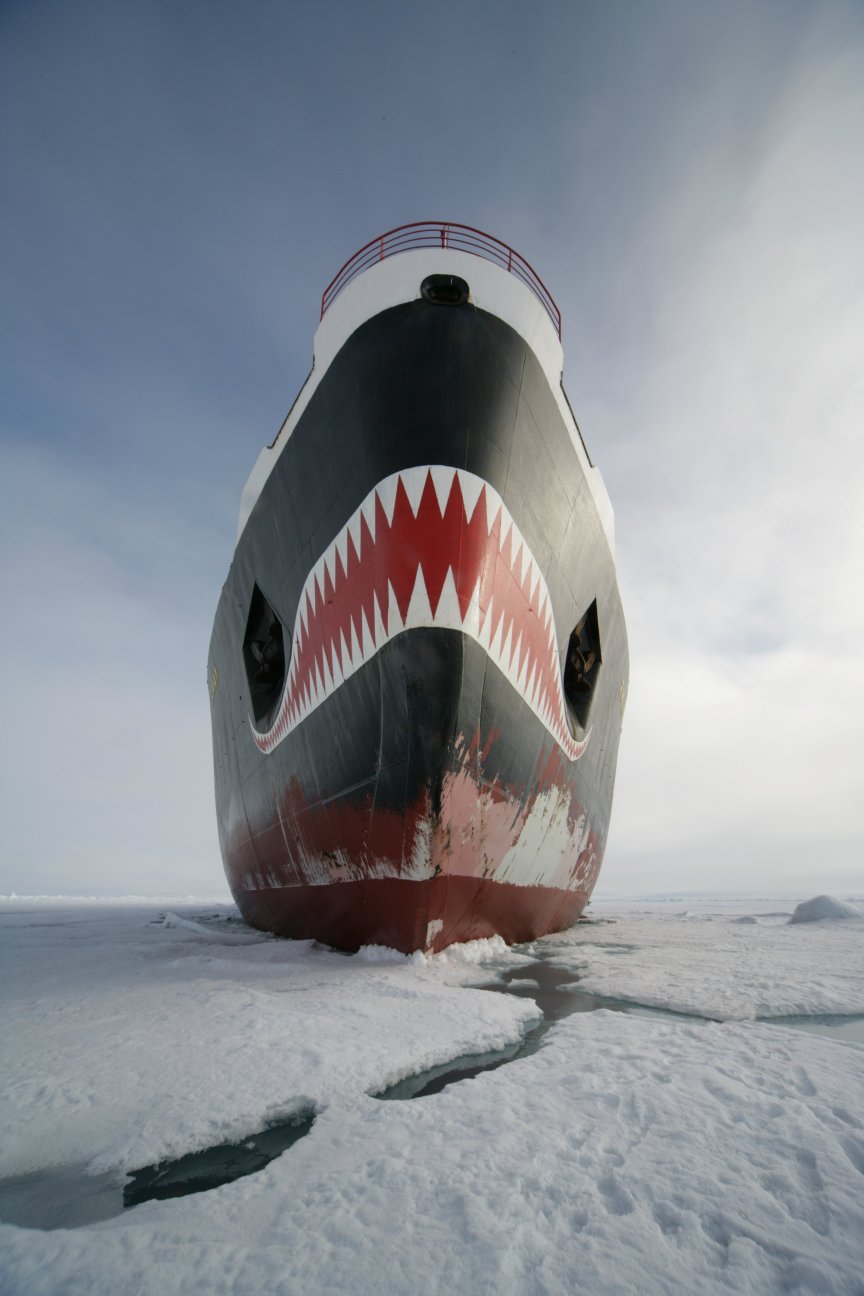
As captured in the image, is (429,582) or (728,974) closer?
(728,974)

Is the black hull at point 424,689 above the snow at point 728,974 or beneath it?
above

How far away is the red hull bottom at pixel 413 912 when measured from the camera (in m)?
3.57

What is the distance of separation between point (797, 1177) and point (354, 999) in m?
1.84

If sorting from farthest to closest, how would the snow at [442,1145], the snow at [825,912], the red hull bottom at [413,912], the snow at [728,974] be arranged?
the snow at [825,912]
the red hull bottom at [413,912]
the snow at [728,974]
the snow at [442,1145]

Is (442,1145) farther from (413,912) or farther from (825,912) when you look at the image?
(825,912)

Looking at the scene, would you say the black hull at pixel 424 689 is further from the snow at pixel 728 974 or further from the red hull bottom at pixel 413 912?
the snow at pixel 728 974

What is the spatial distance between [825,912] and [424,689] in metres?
9.90

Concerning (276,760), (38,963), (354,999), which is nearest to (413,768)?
(354,999)

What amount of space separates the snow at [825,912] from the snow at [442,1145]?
870 centimetres

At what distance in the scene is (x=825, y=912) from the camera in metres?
9.40

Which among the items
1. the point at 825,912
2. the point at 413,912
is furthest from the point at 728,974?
the point at 825,912

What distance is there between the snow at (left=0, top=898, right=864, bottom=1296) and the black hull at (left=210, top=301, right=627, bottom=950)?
4.33 feet

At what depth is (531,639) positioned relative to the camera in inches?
169

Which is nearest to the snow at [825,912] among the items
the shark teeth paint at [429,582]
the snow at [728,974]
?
the snow at [728,974]
